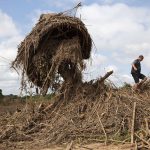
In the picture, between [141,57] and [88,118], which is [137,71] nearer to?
[141,57]

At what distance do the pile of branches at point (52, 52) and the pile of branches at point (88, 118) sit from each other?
0.55 meters

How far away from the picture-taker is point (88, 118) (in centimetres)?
1243

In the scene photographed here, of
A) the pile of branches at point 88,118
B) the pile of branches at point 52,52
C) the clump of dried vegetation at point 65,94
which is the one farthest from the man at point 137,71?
the pile of branches at point 52,52

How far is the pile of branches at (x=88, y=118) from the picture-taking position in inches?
451

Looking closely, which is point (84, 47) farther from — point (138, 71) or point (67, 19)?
point (138, 71)

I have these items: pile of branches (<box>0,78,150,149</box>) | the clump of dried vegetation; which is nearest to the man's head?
the clump of dried vegetation

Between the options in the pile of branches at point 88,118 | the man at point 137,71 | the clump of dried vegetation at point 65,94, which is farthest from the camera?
the man at point 137,71

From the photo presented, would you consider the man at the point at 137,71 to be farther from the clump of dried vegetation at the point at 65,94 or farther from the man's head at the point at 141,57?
the clump of dried vegetation at the point at 65,94

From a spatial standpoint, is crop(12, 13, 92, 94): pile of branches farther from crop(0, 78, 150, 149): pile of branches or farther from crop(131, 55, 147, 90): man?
crop(131, 55, 147, 90): man

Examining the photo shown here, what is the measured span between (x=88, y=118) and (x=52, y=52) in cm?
241

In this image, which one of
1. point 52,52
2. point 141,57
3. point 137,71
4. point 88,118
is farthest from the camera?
point 141,57

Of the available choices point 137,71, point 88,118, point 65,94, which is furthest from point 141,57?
point 88,118

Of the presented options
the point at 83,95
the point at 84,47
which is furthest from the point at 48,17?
the point at 83,95

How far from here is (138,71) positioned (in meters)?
14.9
